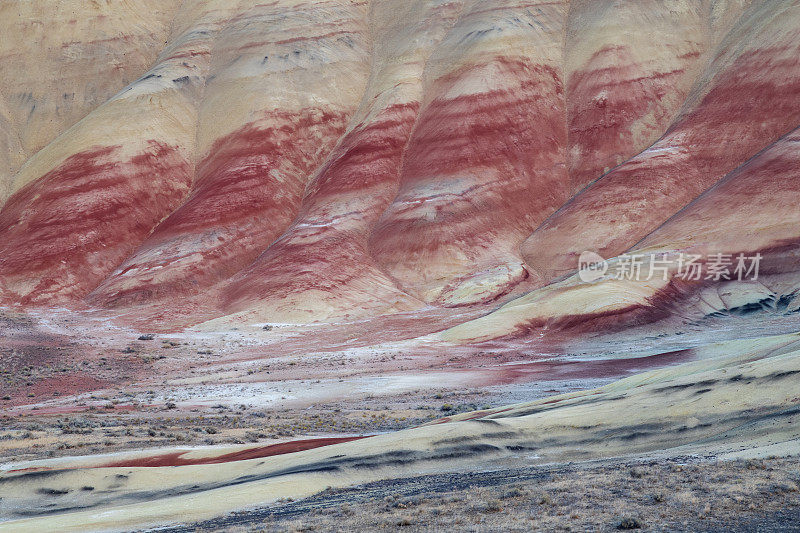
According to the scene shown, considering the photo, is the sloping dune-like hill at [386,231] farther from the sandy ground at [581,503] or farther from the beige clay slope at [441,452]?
the sandy ground at [581,503]

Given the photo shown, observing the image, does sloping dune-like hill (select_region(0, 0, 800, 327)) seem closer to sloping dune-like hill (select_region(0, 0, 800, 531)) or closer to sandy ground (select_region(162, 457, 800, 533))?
sloping dune-like hill (select_region(0, 0, 800, 531))

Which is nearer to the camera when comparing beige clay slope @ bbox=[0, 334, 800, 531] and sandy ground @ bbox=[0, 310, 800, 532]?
sandy ground @ bbox=[0, 310, 800, 532]

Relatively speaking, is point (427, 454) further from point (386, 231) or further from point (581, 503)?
point (386, 231)

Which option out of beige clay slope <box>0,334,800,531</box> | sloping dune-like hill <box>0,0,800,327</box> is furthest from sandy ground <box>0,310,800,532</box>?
sloping dune-like hill <box>0,0,800,327</box>

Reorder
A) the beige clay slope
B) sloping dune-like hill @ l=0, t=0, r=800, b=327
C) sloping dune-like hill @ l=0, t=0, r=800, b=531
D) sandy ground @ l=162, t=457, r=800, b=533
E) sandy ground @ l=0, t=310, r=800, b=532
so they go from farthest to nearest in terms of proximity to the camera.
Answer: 1. sloping dune-like hill @ l=0, t=0, r=800, b=327
2. sloping dune-like hill @ l=0, t=0, r=800, b=531
3. the beige clay slope
4. sandy ground @ l=0, t=310, r=800, b=532
5. sandy ground @ l=162, t=457, r=800, b=533

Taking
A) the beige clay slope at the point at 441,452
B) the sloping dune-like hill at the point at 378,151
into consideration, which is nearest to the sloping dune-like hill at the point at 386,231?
the beige clay slope at the point at 441,452

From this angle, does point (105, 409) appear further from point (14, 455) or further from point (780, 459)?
point (780, 459)
